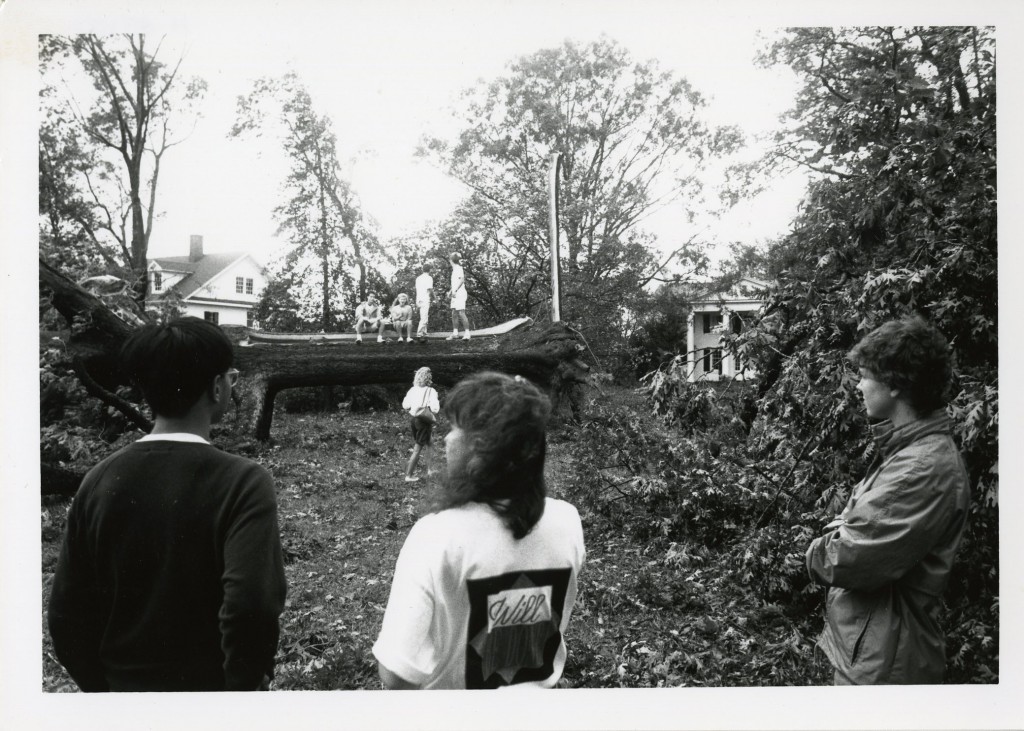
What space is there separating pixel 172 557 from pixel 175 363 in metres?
0.48

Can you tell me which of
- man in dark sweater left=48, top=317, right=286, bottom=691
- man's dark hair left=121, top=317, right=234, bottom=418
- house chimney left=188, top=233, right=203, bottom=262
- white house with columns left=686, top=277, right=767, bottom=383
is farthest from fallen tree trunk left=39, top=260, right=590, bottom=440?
man in dark sweater left=48, top=317, right=286, bottom=691

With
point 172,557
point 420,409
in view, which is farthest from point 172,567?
point 420,409

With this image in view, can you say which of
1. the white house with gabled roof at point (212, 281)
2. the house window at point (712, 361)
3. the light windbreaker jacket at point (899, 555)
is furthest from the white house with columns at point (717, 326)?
the white house with gabled roof at point (212, 281)

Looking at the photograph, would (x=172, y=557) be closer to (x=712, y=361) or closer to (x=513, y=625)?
(x=513, y=625)

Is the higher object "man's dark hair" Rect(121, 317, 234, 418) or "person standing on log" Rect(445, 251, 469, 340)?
"person standing on log" Rect(445, 251, 469, 340)

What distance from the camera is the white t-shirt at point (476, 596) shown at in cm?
Answer: 170

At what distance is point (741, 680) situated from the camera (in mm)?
3195

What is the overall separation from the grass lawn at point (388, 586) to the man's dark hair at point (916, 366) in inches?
60.0

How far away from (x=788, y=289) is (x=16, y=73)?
11.6ft

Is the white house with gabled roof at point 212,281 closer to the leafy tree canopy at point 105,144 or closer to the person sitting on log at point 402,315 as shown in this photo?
the leafy tree canopy at point 105,144

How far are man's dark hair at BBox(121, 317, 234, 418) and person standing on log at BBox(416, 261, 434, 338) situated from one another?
163 centimetres

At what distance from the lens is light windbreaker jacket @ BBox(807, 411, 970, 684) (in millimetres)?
2027

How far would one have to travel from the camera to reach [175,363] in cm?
194

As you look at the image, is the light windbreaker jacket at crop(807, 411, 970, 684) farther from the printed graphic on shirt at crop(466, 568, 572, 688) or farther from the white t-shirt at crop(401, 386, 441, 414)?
the white t-shirt at crop(401, 386, 441, 414)
